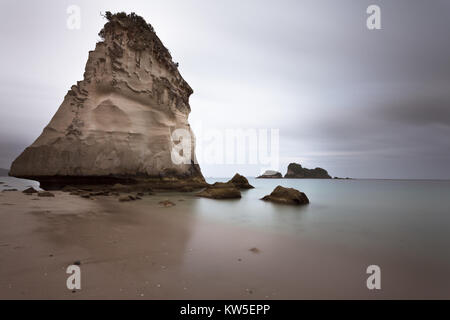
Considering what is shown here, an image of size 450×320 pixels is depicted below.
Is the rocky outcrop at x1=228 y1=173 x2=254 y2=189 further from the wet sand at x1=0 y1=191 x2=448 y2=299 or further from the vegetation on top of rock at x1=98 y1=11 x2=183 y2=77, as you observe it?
the wet sand at x1=0 y1=191 x2=448 y2=299

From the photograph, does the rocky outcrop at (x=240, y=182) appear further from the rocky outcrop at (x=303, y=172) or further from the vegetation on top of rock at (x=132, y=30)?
the rocky outcrop at (x=303, y=172)

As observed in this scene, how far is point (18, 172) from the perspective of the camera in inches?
508

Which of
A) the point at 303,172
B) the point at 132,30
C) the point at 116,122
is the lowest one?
the point at 303,172

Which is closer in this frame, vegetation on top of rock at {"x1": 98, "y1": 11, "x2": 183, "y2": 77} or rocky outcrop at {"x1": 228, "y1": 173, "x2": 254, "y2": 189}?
vegetation on top of rock at {"x1": 98, "y1": 11, "x2": 183, "y2": 77}

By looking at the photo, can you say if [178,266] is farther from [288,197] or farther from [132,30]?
[132,30]

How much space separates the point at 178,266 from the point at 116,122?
47.9ft

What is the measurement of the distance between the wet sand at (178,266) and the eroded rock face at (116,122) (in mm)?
10167

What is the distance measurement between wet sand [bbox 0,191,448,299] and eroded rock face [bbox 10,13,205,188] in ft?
33.4

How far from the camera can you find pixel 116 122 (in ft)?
46.8

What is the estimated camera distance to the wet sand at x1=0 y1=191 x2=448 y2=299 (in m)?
1.94

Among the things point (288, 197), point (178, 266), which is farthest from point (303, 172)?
point (178, 266)

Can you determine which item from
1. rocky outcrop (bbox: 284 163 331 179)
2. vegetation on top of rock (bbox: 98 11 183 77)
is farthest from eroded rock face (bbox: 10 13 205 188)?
rocky outcrop (bbox: 284 163 331 179)

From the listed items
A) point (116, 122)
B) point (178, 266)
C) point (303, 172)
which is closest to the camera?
point (178, 266)
